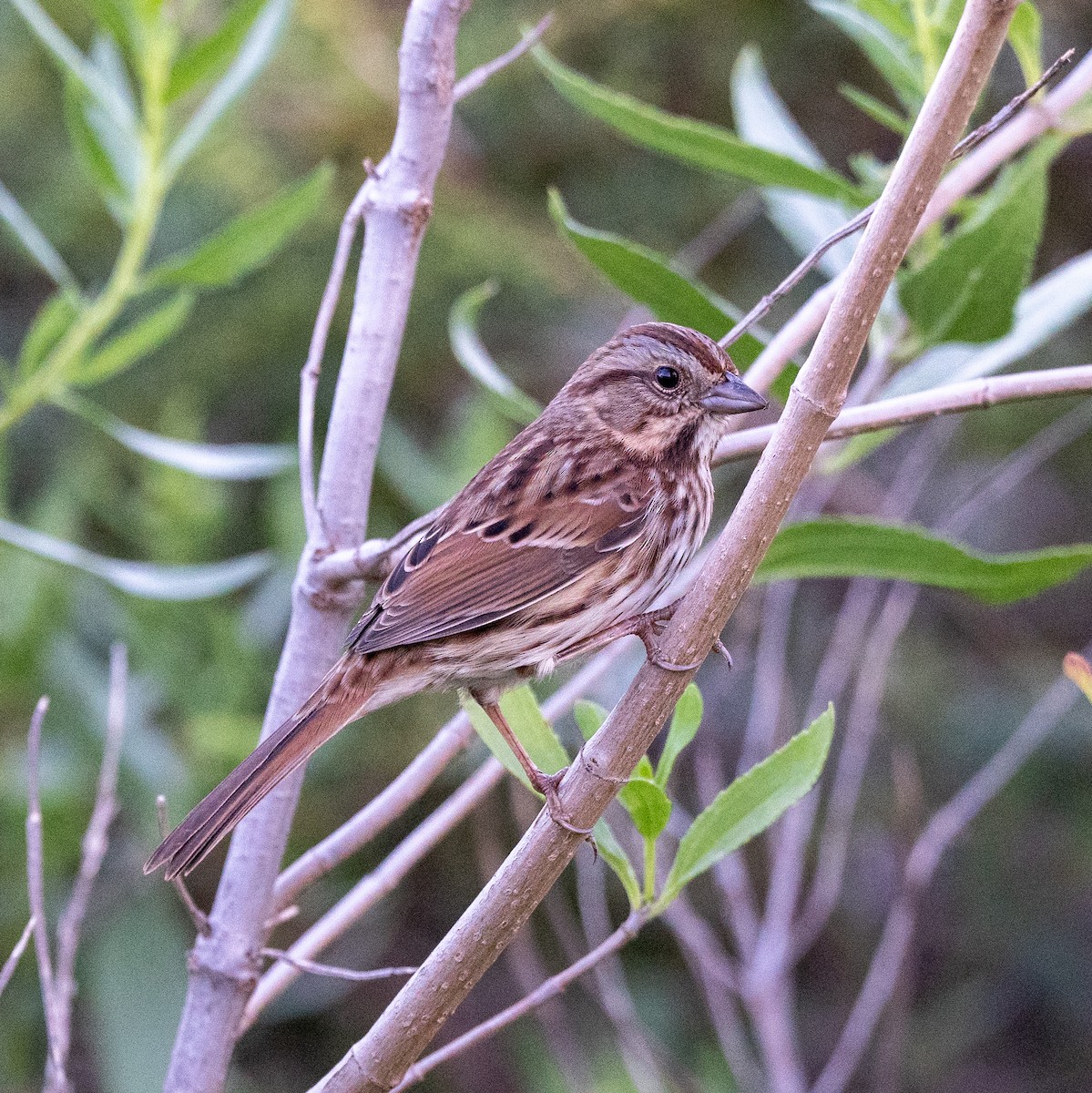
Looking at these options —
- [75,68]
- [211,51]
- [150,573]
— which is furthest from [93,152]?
[150,573]

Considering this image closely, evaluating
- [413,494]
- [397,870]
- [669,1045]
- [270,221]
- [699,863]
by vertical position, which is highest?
[270,221]

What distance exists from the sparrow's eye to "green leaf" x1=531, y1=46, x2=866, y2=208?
0.34 m

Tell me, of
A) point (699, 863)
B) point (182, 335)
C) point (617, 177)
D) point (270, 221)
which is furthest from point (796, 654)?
point (699, 863)

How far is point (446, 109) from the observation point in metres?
1.94

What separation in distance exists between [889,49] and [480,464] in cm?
144

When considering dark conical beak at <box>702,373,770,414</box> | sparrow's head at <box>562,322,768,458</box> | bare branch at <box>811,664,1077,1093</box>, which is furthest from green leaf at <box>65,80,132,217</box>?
bare branch at <box>811,664,1077,1093</box>

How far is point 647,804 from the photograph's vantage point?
1.64 m

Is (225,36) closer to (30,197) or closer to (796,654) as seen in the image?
(30,197)

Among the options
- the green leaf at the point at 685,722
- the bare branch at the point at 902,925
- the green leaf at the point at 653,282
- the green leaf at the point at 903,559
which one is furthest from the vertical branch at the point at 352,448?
the bare branch at the point at 902,925

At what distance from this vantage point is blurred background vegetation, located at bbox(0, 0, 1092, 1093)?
343cm

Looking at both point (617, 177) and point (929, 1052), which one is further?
point (617, 177)

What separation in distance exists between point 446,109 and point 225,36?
2.18ft

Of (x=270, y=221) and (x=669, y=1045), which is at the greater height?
(x=270, y=221)

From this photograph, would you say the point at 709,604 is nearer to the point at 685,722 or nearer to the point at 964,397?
the point at 685,722
